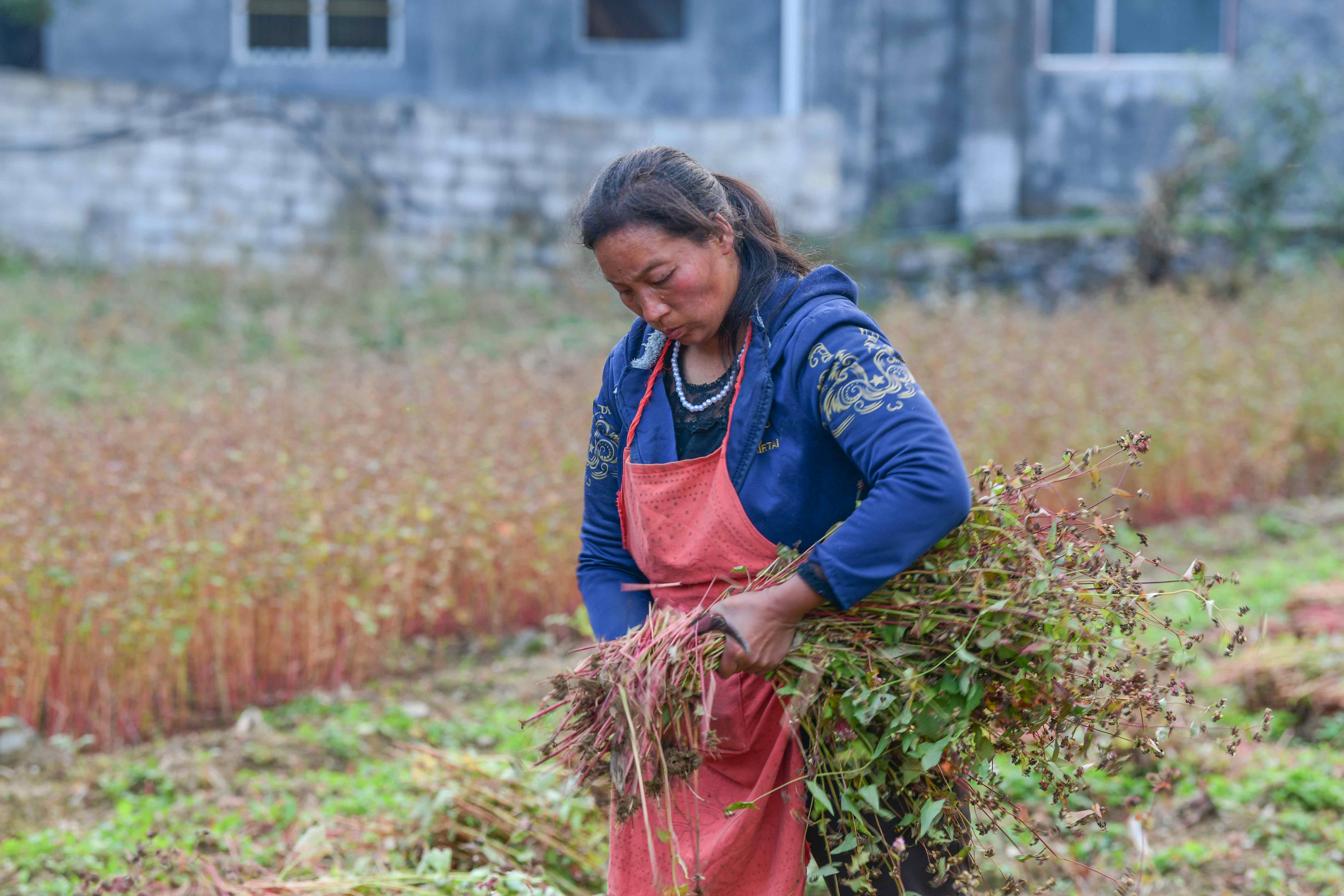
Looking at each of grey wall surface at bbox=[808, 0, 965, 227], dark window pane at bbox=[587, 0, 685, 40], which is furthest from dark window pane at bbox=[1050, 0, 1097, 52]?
dark window pane at bbox=[587, 0, 685, 40]

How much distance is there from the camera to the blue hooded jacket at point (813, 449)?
1729 mm

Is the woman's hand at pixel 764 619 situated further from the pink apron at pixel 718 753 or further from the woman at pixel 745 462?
the pink apron at pixel 718 753

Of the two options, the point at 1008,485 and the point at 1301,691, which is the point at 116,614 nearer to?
the point at 1008,485

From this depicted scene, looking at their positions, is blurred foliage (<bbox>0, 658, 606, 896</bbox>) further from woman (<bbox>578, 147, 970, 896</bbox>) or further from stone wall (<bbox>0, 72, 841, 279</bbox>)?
stone wall (<bbox>0, 72, 841, 279</bbox>)

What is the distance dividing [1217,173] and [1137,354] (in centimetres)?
498

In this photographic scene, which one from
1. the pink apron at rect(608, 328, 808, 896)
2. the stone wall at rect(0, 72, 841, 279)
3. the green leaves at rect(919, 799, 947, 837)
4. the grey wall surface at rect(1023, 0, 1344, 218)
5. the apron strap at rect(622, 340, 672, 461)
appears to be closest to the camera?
the green leaves at rect(919, 799, 947, 837)

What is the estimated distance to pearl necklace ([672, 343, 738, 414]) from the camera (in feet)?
6.59

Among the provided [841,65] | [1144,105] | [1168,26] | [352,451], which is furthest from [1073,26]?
[352,451]

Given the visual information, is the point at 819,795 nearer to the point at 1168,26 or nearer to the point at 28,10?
the point at 1168,26

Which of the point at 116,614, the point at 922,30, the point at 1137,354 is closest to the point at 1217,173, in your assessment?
the point at 922,30

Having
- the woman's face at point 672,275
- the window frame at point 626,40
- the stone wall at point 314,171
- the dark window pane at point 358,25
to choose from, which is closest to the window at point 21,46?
the stone wall at point 314,171

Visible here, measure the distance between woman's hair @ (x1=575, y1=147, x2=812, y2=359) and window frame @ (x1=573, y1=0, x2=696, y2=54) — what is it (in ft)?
33.6

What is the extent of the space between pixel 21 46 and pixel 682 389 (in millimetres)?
13277

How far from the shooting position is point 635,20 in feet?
38.9
